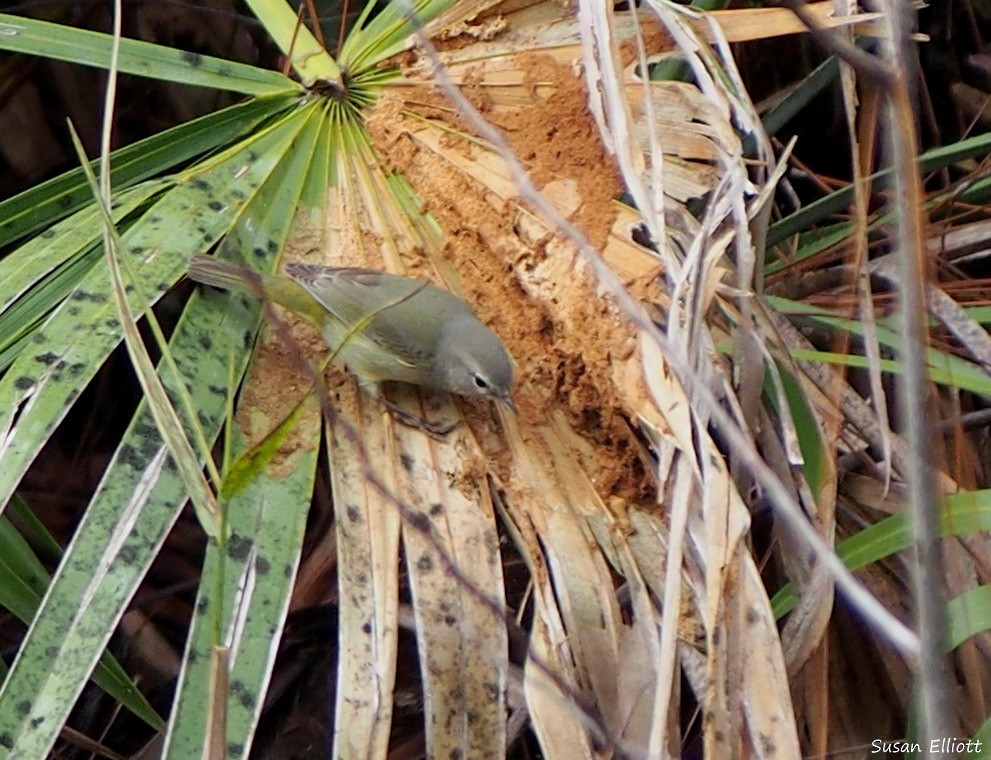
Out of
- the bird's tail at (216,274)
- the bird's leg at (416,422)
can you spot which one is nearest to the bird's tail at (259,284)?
the bird's tail at (216,274)

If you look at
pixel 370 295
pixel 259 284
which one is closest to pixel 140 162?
pixel 370 295

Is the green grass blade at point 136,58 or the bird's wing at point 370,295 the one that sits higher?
the green grass blade at point 136,58

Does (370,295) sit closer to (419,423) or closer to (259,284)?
(419,423)

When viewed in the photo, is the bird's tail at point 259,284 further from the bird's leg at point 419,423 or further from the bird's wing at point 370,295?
the bird's leg at point 419,423

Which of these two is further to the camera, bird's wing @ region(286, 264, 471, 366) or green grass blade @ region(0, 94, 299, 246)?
bird's wing @ region(286, 264, 471, 366)

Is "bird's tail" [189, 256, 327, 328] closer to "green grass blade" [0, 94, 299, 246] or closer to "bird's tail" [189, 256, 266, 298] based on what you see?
"bird's tail" [189, 256, 266, 298]

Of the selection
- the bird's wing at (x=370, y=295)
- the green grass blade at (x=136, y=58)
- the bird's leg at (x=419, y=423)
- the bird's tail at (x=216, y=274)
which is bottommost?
the bird's leg at (x=419, y=423)

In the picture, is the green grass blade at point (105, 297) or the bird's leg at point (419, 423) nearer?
the green grass blade at point (105, 297)

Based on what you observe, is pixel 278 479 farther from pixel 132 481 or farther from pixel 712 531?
pixel 712 531

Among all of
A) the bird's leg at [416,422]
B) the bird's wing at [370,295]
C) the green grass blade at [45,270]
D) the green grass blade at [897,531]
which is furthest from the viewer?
the bird's wing at [370,295]

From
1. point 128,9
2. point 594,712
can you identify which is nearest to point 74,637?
point 594,712

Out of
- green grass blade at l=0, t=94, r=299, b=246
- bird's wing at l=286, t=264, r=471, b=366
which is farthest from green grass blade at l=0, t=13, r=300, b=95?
bird's wing at l=286, t=264, r=471, b=366
